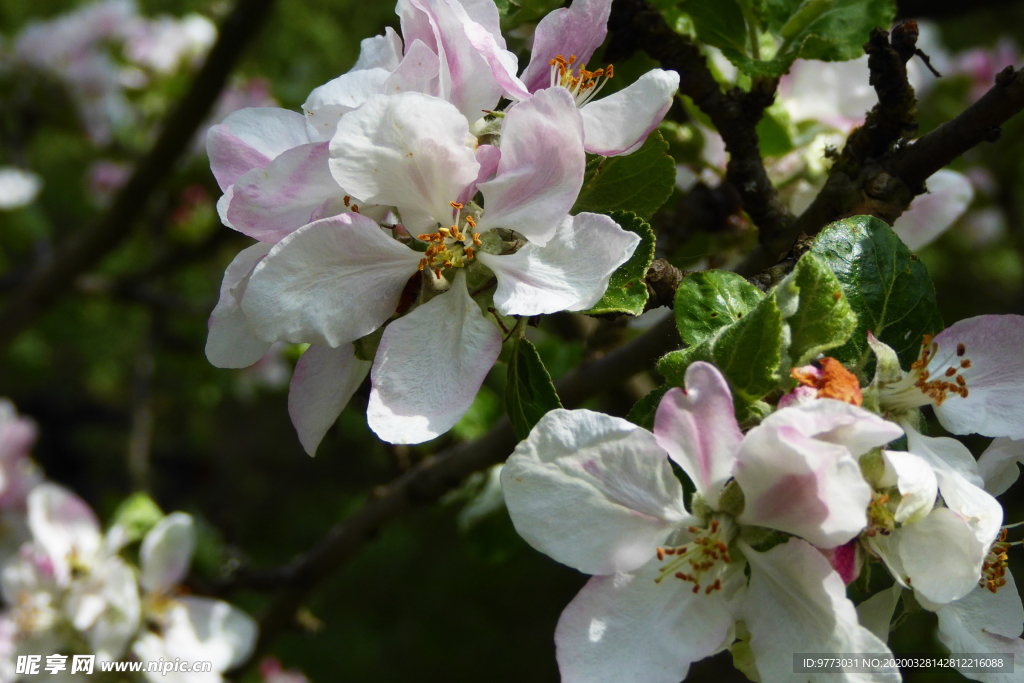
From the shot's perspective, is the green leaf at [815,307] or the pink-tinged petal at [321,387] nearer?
the green leaf at [815,307]

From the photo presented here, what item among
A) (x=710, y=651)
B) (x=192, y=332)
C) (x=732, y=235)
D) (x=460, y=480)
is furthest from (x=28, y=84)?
(x=710, y=651)

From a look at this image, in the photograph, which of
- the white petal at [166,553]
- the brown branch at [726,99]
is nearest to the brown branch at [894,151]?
the brown branch at [726,99]

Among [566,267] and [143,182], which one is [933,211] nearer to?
[566,267]

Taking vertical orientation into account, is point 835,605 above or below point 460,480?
above

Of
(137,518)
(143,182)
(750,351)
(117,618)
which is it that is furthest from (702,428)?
(143,182)

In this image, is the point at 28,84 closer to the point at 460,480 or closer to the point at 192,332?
the point at 192,332

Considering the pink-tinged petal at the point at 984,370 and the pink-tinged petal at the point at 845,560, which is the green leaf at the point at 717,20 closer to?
the pink-tinged petal at the point at 984,370

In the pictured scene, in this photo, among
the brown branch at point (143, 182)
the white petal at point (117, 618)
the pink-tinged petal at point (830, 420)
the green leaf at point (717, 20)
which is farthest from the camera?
the brown branch at point (143, 182)
